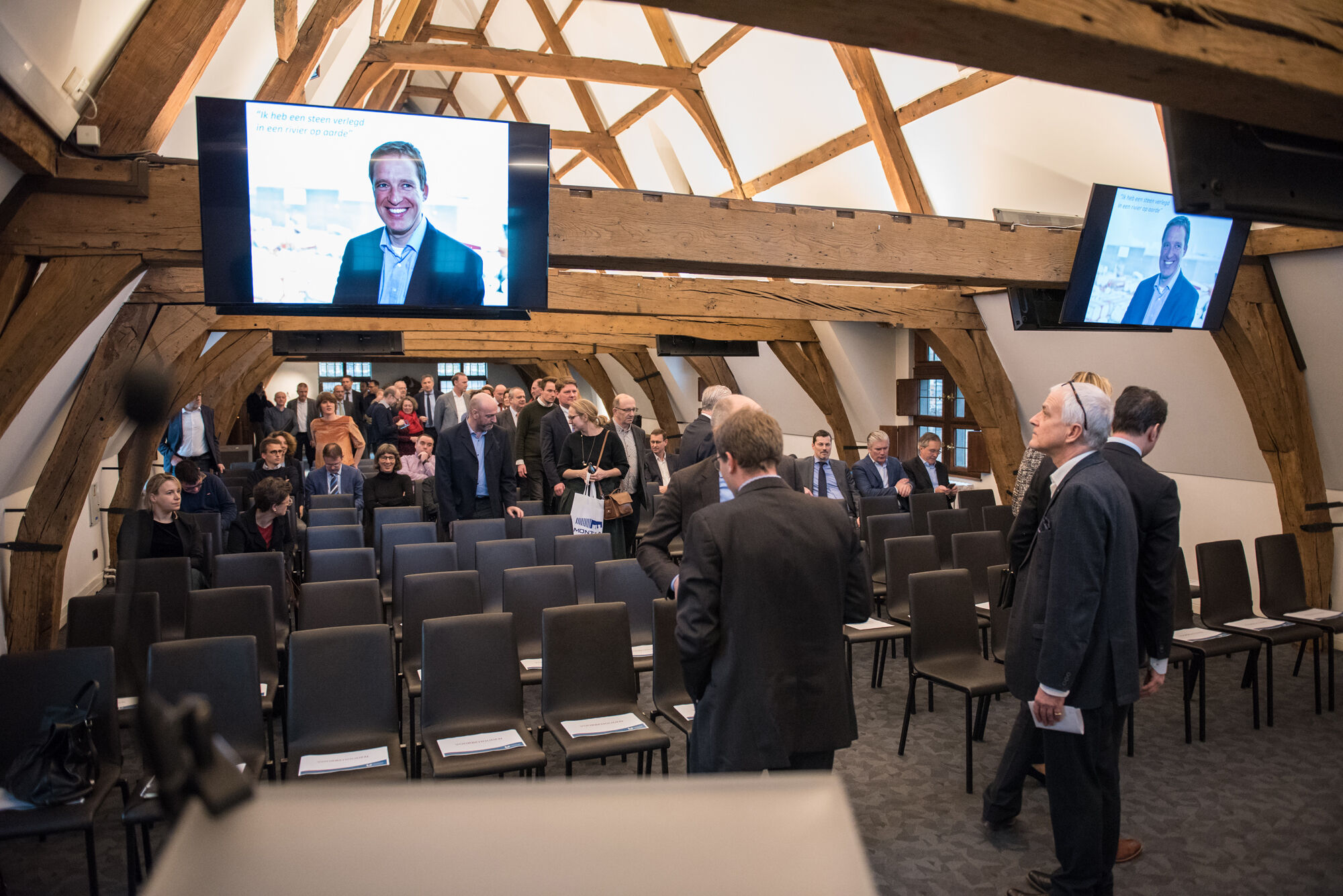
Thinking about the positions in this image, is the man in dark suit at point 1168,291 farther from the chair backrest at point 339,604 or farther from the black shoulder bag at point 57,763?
the black shoulder bag at point 57,763

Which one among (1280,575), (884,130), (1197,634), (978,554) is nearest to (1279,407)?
(1280,575)

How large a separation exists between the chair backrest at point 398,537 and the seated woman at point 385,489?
1.13 metres

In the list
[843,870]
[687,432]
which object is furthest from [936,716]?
[843,870]

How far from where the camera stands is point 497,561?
5484mm

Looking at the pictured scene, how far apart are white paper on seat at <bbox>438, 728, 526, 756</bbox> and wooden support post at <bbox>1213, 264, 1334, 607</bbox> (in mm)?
5327

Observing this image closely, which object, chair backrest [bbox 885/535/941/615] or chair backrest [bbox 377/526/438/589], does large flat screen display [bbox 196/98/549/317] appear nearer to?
chair backrest [bbox 377/526/438/589]

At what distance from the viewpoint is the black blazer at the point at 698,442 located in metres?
5.07

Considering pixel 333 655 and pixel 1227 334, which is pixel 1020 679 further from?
pixel 1227 334

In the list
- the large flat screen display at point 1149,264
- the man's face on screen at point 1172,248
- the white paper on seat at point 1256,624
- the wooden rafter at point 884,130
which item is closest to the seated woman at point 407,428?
the wooden rafter at point 884,130

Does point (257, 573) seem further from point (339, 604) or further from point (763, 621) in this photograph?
point (763, 621)

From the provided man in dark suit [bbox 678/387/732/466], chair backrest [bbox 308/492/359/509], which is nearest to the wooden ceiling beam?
man in dark suit [bbox 678/387/732/466]

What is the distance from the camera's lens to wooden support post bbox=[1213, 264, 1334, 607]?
616cm

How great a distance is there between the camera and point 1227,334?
20.3 feet

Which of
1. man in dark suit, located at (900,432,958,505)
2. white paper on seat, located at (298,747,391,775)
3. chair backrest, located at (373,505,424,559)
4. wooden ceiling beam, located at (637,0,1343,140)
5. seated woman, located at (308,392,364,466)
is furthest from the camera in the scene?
seated woman, located at (308,392,364,466)
